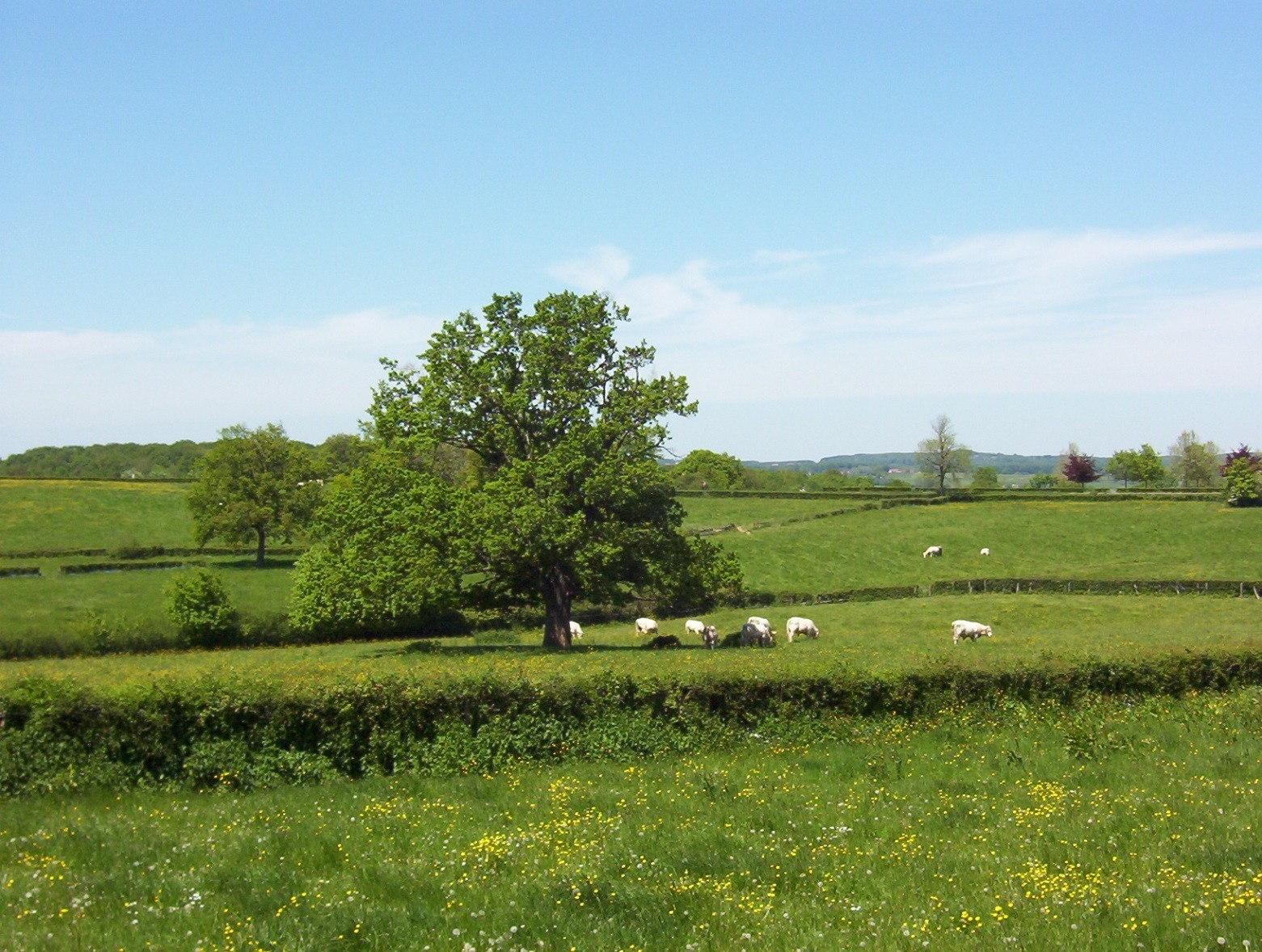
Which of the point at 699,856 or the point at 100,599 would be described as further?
the point at 100,599

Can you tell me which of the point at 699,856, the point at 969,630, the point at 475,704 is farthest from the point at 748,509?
the point at 699,856

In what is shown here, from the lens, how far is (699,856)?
1128 cm

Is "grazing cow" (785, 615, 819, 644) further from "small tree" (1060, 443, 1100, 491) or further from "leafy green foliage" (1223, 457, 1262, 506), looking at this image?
"small tree" (1060, 443, 1100, 491)

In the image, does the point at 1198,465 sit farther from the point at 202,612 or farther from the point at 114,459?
the point at 114,459

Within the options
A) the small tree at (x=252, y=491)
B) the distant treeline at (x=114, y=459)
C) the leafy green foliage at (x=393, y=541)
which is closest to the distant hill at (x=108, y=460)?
the distant treeline at (x=114, y=459)

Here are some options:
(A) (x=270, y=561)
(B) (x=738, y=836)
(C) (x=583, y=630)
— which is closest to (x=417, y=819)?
(B) (x=738, y=836)

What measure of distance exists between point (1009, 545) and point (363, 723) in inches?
2602

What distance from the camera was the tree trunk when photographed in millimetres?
39688

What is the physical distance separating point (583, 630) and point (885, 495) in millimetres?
54501

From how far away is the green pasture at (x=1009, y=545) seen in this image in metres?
61.9

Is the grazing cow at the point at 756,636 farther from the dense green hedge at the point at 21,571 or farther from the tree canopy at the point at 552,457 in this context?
the dense green hedge at the point at 21,571

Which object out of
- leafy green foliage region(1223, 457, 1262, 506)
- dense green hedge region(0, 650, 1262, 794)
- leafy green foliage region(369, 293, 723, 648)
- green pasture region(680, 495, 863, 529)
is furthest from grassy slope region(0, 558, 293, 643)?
leafy green foliage region(1223, 457, 1262, 506)

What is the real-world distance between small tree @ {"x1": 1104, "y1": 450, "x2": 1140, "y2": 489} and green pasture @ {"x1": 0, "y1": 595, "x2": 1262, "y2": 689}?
112017 millimetres

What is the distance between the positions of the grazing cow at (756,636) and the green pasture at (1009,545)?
50.9 feet
